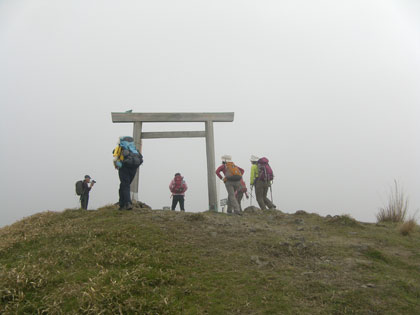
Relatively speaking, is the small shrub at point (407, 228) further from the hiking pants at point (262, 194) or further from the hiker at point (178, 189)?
the hiker at point (178, 189)

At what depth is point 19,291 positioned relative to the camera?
368 cm

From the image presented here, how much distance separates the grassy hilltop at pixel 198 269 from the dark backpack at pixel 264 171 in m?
4.20

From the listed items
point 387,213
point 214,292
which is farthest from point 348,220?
point 214,292

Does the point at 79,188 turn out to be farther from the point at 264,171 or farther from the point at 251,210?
the point at 264,171

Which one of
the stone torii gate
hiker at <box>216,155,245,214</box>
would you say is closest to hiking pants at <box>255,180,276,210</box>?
hiker at <box>216,155,245,214</box>

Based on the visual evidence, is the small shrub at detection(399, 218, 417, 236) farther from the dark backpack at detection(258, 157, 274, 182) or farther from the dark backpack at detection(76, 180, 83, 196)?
the dark backpack at detection(76, 180, 83, 196)

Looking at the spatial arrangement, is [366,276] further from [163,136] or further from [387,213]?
[163,136]

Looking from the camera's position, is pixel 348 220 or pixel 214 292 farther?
pixel 348 220

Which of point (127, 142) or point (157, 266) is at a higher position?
point (127, 142)

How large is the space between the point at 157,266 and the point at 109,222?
8.43 ft

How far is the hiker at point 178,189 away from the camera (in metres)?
11.6

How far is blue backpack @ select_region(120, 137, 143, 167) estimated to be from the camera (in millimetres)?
7859

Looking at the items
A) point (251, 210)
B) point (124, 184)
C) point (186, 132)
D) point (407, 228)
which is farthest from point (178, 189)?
point (407, 228)

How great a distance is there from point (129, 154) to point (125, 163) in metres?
0.24
